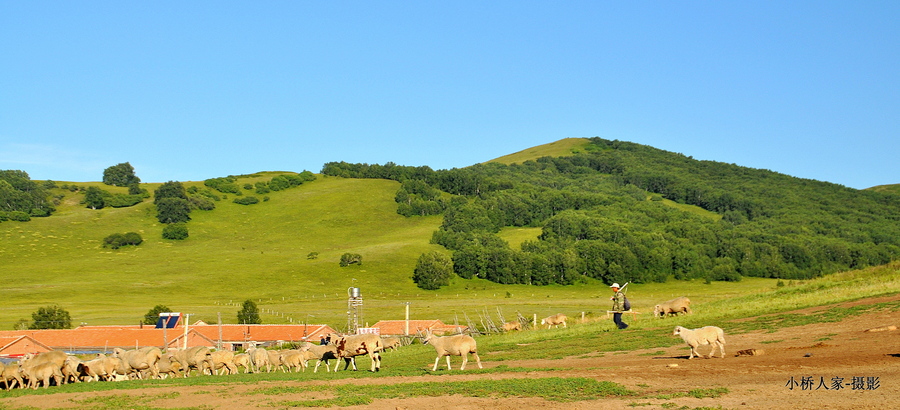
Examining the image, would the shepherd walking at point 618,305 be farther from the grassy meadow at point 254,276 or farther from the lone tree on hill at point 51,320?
the lone tree on hill at point 51,320

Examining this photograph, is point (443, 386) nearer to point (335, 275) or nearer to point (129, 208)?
point (335, 275)

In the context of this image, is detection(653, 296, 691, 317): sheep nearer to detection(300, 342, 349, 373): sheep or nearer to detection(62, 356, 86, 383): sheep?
detection(300, 342, 349, 373): sheep

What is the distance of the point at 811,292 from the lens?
4059 cm

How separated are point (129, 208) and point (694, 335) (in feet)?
656

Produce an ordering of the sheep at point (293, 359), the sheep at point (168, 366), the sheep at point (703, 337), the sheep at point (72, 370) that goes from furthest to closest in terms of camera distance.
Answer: the sheep at point (293, 359) → the sheep at point (168, 366) → the sheep at point (72, 370) → the sheep at point (703, 337)

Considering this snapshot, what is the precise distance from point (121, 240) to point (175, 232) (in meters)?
12.8

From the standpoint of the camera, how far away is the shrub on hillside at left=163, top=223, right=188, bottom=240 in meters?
181

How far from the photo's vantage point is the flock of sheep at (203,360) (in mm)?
22688

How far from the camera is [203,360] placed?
28781mm

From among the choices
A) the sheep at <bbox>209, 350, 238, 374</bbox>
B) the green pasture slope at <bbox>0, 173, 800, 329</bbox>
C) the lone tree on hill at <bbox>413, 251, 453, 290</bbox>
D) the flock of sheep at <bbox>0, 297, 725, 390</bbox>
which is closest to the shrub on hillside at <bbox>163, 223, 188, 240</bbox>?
the green pasture slope at <bbox>0, 173, 800, 329</bbox>

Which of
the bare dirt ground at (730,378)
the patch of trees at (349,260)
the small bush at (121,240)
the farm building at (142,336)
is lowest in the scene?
the farm building at (142,336)

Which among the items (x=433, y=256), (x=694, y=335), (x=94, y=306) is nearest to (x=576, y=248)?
(x=433, y=256)

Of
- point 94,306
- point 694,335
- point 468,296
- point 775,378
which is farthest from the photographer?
point 468,296

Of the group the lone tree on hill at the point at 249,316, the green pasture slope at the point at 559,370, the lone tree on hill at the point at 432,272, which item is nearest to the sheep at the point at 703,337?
the green pasture slope at the point at 559,370
